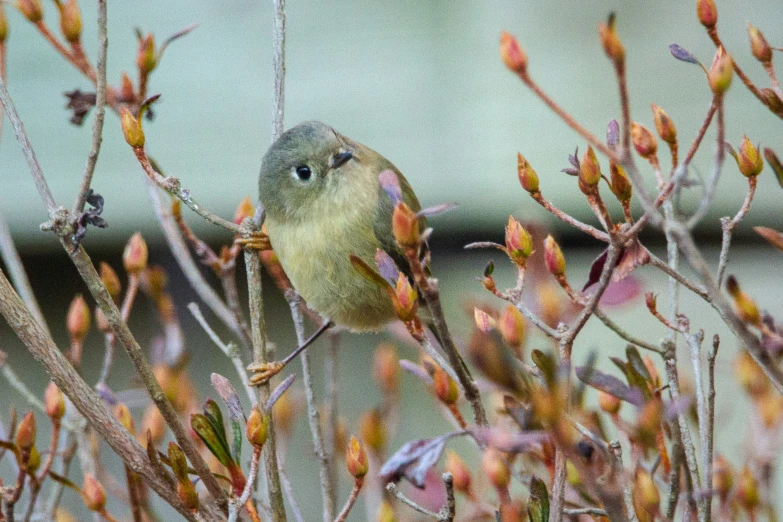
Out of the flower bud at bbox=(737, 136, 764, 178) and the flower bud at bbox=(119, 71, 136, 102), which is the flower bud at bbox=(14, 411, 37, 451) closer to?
the flower bud at bbox=(119, 71, 136, 102)

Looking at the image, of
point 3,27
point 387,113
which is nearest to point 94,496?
point 3,27

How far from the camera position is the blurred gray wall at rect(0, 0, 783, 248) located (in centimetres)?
257

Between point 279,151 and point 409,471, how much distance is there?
0.77 meters

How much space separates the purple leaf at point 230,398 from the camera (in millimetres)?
733

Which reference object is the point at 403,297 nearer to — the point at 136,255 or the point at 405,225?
the point at 405,225

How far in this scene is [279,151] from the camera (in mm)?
1259

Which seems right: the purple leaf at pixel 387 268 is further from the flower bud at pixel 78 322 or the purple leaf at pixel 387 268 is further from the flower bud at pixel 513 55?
the flower bud at pixel 78 322

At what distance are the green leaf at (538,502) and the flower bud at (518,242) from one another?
8.3 inches

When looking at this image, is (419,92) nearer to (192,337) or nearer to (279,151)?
(192,337)

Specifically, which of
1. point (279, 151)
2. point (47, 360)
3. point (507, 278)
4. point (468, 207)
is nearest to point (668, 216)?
point (47, 360)

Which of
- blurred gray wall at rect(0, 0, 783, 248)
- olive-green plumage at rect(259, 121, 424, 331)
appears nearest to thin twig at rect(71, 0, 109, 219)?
olive-green plumage at rect(259, 121, 424, 331)

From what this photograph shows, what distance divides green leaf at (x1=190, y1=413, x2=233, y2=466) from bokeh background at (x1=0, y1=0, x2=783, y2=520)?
1760mm

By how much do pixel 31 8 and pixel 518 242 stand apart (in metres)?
0.57

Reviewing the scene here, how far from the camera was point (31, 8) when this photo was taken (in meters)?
0.93
